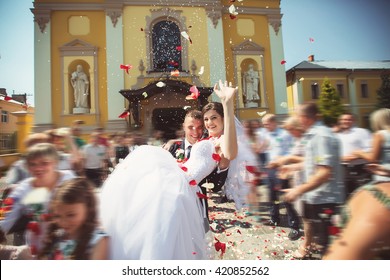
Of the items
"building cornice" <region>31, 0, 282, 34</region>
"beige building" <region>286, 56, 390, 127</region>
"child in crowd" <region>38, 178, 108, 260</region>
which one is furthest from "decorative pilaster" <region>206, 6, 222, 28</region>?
"child in crowd" <region>38, 178, 108, 260</region>

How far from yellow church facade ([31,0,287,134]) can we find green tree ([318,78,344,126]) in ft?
0.97

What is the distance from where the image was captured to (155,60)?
180 centimetres

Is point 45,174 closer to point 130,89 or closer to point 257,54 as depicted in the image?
point 130,89

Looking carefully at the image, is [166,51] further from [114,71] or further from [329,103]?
[329,103]

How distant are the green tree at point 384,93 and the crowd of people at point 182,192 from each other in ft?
0.31

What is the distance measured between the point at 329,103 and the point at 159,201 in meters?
1.27

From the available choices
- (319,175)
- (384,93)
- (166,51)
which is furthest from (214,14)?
(319,175)

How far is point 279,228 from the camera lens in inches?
73.3

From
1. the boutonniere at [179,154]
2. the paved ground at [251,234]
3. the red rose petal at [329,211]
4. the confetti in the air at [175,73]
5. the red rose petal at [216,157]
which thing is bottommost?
the paved ground at [251,234]

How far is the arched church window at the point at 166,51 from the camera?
1.79m

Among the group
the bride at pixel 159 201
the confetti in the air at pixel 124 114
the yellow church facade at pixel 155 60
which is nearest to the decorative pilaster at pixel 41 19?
the yellow church facade at pixel 155 60

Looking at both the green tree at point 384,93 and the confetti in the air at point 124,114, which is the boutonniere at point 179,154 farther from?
the green tree at point 384,93

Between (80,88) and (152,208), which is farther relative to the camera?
(80,88)

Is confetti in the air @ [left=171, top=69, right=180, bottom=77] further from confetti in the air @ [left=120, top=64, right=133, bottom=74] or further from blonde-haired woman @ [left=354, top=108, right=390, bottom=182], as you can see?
blonde-haired woman @ [left=354, top=108, right=390, bottom=182]
